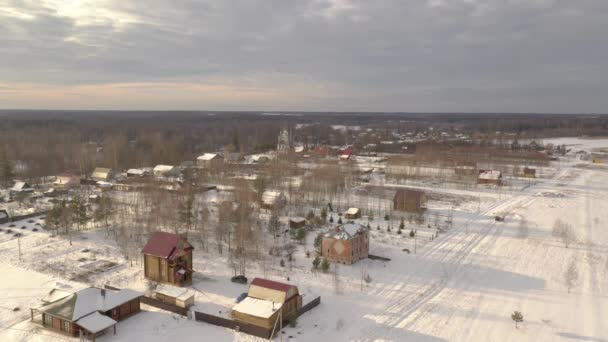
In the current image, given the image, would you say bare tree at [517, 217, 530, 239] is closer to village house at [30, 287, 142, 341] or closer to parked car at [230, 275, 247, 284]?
parked car at [230, 275, 247, 284]

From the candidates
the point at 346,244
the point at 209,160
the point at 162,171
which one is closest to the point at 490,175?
the point at 346,244

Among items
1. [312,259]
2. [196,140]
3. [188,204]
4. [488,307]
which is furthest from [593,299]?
[196,140]

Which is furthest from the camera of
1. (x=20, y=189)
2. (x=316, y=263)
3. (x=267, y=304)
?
(x=20, y=189)

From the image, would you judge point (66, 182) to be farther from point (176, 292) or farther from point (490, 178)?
point (490, 178)

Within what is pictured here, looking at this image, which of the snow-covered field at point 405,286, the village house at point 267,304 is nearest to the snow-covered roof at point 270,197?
the snow-covered field at point 405,286

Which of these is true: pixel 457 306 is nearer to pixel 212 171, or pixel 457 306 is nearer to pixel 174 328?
pixel 174 328

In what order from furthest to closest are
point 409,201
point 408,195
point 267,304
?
point 408,195 → point 409,201 → point 267,304

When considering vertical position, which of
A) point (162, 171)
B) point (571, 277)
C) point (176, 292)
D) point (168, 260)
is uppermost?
point (162, 171)
